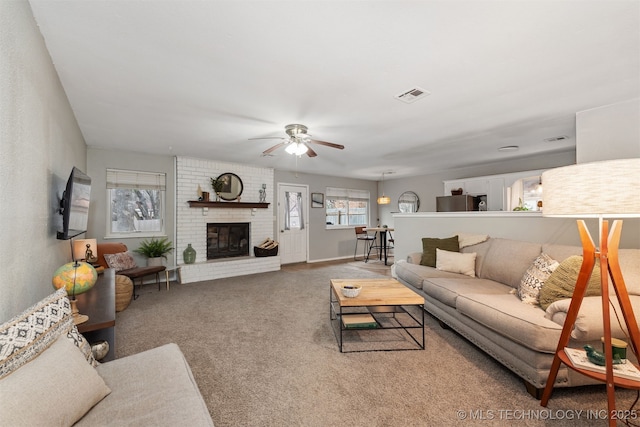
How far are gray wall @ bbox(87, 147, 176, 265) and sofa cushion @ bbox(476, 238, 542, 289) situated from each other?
505cm

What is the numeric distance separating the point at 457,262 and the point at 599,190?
6.90ft

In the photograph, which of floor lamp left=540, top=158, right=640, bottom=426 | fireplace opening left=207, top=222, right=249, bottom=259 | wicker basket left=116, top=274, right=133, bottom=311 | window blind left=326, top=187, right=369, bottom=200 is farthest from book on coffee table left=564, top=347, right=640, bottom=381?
window blind left=326, top=187, right=369, bottom=200

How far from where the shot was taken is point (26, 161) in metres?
1.40

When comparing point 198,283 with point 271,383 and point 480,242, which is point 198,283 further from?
point 480,242

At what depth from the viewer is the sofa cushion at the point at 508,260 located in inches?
106

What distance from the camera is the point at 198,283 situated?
15.5ft

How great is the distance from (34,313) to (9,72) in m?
1.05

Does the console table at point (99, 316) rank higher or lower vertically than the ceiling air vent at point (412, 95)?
lower

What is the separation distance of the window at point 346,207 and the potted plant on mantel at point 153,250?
4.02m

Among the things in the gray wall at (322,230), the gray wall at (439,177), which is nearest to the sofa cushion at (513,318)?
the gray wall at (439,177)

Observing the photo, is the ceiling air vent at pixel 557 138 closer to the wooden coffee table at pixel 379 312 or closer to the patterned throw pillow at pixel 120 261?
the wooden coffee table at pixel 379 312

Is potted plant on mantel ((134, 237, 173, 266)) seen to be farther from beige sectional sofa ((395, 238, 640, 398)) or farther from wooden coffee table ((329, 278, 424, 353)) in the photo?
beige sectional sofa ((395, 238, 640, 398))

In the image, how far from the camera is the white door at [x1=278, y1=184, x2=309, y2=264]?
645cm

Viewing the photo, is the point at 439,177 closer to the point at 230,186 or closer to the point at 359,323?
the point at 230,186
